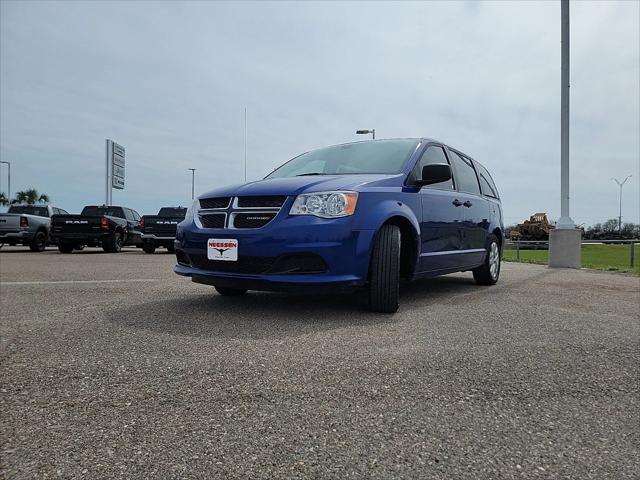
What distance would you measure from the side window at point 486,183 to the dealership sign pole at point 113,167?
1402 inches

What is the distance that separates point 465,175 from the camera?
5.93m

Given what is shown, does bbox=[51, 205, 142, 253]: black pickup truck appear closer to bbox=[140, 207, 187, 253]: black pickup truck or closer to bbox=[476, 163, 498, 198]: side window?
bbox=[140, 207, 187, 253]: black pickup truck

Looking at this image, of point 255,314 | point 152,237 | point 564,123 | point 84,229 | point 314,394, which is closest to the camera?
point 314,394

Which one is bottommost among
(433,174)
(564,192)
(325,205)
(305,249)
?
(305,249)

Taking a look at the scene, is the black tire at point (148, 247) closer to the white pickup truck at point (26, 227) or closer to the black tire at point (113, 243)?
the black tire at point (113, 243)

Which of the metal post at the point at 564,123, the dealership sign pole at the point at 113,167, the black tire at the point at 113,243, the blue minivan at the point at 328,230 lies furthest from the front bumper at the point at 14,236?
the dealership sign pole at the point at 113,167

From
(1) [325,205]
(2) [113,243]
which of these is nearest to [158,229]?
(2) [113,243]

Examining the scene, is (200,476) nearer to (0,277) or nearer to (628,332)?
(628,332)

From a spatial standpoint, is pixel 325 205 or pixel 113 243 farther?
pixel 113 243

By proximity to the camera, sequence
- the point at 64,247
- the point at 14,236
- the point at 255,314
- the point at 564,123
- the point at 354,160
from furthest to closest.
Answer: the point at 14,236 → the point at 64,247 → the point at 564,123 → the point at 354,160 → the point at 255,314

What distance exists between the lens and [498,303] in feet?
15.2

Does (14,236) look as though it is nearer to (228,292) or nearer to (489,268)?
(228,292)

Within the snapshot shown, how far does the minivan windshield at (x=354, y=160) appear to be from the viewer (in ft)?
15.1

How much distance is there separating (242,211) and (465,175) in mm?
3285
